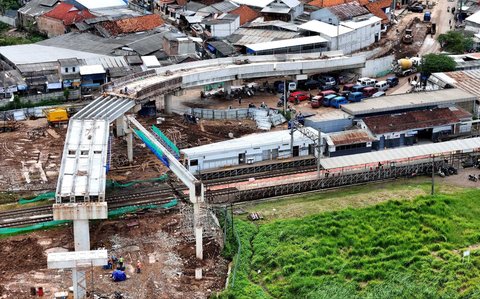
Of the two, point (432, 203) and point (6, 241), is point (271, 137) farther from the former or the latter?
point (6, 241)

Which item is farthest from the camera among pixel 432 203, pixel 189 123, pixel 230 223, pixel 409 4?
pixel 409 4

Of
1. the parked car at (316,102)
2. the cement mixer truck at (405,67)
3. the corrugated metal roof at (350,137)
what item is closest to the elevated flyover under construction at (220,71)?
the cement mixer truck at (405,67)

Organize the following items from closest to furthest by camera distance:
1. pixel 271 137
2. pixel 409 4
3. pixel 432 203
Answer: pixel 432 203 < pixel 271 137 < pixel 409 4

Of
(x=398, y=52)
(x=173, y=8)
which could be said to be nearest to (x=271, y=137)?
(x=398, y=52)

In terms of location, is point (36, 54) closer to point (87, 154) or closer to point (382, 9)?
point (87, 154)

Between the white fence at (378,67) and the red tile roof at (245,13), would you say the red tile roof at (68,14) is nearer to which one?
the red tile roof at (245,13)

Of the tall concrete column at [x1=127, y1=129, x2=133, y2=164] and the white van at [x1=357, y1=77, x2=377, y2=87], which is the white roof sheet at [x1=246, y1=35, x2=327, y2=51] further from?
the tall concrete column at [x1=127, y1=129, x2=133, y2=164]

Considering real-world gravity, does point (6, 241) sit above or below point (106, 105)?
below

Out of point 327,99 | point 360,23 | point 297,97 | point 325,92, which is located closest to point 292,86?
point 297,97
